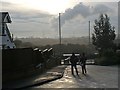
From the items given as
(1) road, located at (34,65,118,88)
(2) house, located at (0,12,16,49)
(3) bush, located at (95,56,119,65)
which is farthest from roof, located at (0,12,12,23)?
(1) road, located at (34,65,118,88)

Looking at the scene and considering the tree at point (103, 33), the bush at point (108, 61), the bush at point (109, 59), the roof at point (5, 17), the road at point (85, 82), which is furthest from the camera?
the tree at point (103, 33)

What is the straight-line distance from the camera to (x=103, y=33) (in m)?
71.9

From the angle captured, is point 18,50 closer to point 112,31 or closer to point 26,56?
point 26,56

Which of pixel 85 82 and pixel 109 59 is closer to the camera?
pixel 85 82

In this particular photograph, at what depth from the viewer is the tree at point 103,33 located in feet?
234

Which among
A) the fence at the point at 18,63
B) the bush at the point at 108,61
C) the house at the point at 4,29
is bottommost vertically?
the bush at the point at 108,61

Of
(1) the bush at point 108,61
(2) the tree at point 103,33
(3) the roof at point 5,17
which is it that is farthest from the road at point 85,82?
(2) the tree at point 103,33

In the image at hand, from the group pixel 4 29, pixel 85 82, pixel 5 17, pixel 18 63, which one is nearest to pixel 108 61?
pixel 4 29

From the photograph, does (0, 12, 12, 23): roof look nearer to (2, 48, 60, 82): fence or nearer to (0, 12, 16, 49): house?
(0, 12, 16, 49): house

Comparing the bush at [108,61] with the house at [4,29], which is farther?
the bush at [108,61]

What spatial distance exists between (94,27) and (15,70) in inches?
2038

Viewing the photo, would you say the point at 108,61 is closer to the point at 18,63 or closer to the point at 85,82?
the point at 18,63

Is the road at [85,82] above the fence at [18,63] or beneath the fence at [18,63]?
beneath

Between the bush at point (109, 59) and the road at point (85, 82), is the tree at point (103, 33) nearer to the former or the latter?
the bush at point (109, 59)
